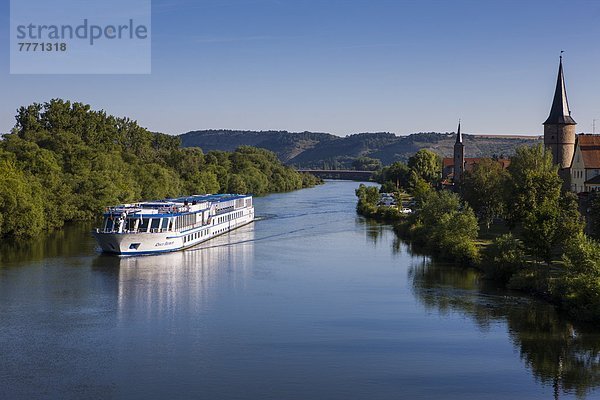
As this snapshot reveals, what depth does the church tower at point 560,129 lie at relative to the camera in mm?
48250

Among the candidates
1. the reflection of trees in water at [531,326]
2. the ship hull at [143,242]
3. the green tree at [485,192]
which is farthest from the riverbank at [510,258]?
the ship hull at [143,242]

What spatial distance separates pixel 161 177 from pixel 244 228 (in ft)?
60.0

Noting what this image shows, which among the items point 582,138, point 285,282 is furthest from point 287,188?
point 285,282

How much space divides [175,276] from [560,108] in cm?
2905

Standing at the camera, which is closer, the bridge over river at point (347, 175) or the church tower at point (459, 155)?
the church tower at point (459, 155)

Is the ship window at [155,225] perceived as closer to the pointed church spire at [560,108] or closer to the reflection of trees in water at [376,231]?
the reflection of trees in water at [376,231]

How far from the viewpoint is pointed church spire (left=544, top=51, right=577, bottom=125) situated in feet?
158

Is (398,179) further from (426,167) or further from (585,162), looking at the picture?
(585,162)

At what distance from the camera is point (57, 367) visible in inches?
751

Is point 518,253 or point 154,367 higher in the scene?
point 518,253

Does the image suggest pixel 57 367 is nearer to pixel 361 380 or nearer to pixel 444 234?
pixel 361 380

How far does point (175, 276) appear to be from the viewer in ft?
103

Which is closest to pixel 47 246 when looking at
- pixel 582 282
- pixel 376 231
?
pixel 376 231

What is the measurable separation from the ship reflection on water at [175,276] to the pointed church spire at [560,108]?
21.2 metres
